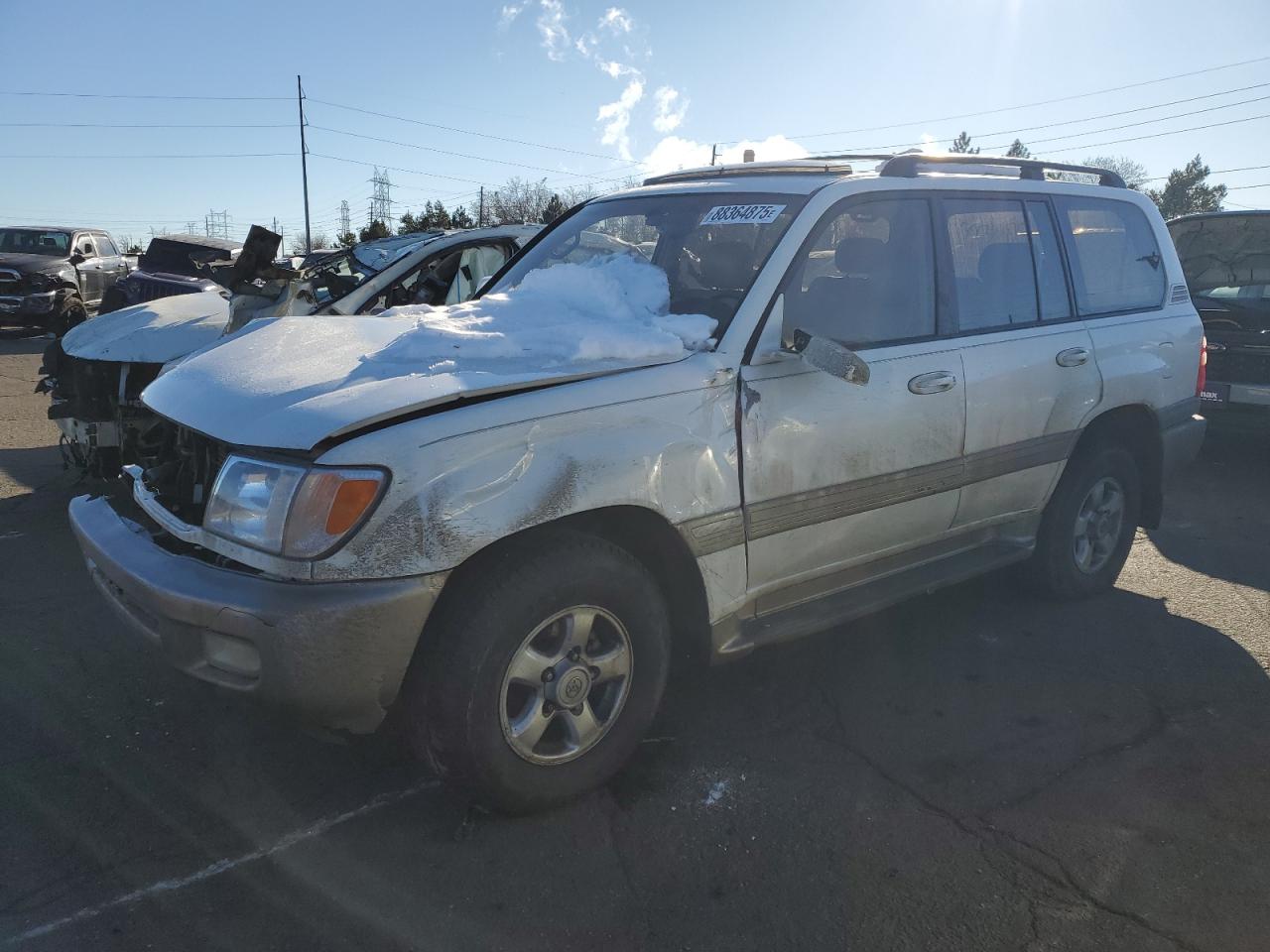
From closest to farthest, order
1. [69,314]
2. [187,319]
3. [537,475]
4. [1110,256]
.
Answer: [537,475] → [1110,256] → [187,319] → [69,314]

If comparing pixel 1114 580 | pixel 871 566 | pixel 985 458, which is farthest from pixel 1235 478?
pixel 871 566

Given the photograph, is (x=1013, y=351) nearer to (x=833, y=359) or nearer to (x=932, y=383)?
(x=932, y=383)

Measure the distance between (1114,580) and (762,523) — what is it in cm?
286

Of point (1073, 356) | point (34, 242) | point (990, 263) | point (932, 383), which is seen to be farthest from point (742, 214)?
point (34, 242)

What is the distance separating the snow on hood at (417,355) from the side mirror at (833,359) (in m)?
0.34

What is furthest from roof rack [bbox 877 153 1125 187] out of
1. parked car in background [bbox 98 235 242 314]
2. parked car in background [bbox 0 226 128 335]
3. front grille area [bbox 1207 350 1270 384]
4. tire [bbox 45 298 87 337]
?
parked car in background [bbox 0 226 128 335]

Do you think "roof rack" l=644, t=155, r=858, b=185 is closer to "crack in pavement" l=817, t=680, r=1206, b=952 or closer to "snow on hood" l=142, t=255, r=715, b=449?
"snow on hood" l=142, t=255, r=715, b=449

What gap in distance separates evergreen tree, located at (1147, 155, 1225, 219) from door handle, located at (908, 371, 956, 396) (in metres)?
67.0

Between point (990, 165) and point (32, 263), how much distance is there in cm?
1670

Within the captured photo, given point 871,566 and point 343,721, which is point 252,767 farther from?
point 871,566

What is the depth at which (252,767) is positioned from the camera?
3141mm

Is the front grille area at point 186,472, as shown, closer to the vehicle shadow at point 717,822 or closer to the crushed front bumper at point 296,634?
the crushed front bumper at point 296,634

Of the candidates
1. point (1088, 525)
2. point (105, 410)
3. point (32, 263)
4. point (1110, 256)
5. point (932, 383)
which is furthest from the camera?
point (32, 263)

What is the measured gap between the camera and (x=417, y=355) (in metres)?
2.92
